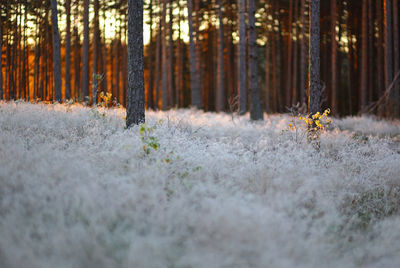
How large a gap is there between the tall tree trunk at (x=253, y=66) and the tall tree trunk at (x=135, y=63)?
218 inches

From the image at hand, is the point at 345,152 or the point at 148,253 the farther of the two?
the point at 345,152

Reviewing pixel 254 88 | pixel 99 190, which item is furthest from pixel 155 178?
pixel 254 88

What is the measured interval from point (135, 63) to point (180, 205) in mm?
4213

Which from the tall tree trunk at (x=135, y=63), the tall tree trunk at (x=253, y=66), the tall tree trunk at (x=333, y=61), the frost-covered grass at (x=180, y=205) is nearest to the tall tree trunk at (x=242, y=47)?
the tall tree trunk at (x=253, y=66)

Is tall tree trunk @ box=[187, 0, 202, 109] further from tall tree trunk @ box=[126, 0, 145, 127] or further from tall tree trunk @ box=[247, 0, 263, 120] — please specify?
tall tree trunk @ box=[126, 0, 145, 127]

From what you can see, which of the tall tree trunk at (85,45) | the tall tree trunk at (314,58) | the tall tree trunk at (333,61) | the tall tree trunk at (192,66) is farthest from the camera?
the tall tree trunk at (333,61)

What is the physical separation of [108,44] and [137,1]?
1033 inches

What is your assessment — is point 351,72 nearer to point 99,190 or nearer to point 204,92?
point 204,92

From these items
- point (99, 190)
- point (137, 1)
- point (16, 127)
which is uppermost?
point (137, 1)

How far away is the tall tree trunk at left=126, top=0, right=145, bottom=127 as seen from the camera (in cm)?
677

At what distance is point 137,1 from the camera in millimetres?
6766

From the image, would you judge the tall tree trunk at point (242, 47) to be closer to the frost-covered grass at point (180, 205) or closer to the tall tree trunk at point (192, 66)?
the tall tree trunk at point (192, 66)

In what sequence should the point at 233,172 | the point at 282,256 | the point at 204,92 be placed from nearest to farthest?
the point at 282,256, the point at 233,172, the point at 204,92

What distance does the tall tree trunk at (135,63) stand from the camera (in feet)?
22.2
